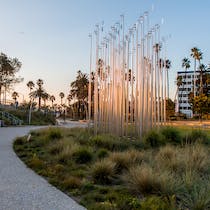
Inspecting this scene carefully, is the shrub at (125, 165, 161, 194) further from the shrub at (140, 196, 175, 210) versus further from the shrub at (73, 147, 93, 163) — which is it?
the shrub at (73, 147, 93, 163)

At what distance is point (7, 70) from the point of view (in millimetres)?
44500

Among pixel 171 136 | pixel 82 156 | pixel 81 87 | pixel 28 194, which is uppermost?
pixel 81 87

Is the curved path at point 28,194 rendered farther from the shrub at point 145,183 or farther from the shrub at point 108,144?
the shrub at point 108,144

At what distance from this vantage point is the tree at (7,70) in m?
44.2

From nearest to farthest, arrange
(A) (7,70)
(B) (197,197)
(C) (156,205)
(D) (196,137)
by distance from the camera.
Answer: (C) (156,205) → (B) (197,197) → (D) (196,137) → (A) (7,70)

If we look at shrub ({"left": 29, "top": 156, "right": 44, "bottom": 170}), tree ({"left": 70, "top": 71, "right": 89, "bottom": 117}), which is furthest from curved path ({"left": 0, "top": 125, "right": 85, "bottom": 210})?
tree ({"left": 70, "top": 71, "right": 89, "bottom": 117})

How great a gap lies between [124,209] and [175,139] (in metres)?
10.4

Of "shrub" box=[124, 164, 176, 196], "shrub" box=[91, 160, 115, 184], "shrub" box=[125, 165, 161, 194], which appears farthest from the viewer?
"shrub" box=[91, 160, 115, 184]

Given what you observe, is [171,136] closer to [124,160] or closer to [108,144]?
[108,144]

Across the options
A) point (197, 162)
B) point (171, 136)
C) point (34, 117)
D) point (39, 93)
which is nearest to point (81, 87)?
point (39, 93)

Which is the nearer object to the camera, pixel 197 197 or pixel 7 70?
pixel 197 197

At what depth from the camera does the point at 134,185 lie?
6.28m

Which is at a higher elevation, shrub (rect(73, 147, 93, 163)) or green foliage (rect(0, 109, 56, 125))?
green foliage (rect(0, 109, 56, 125))

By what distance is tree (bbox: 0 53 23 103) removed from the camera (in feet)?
145
